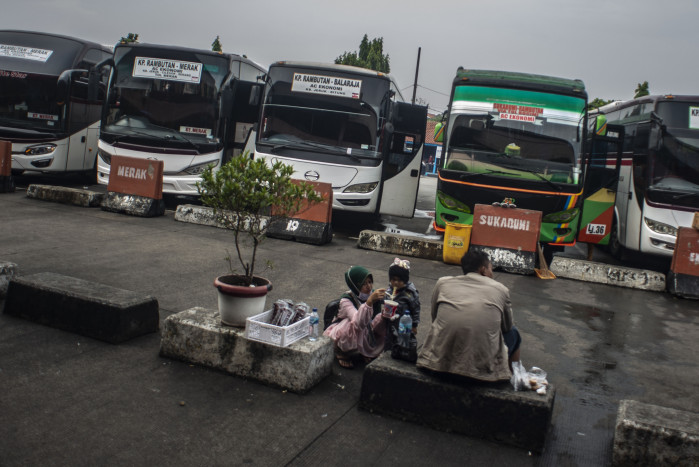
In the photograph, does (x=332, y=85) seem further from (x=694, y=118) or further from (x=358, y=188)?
(x=694, y=118)

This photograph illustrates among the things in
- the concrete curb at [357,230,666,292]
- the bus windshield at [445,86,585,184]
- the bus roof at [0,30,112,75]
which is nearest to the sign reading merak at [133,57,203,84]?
the bus roof at [0,30,112,75]

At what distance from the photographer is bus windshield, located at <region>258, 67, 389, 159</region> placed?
479 inches

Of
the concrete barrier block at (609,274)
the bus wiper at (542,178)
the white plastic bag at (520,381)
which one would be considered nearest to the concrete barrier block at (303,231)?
the bus wiper at (542,178)

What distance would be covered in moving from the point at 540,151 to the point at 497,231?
68.6 inches

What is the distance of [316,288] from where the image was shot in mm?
7770

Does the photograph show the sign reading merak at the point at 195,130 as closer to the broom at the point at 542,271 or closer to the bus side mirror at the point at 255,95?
the bus side mirror at the point at 255,95

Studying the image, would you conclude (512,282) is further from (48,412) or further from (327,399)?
(48,412)

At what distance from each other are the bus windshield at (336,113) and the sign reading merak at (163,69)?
2484 millimetres

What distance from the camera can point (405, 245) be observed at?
35.1 ft

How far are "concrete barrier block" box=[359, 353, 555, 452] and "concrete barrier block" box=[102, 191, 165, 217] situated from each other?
8665 millimetres

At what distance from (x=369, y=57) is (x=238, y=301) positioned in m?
43.6

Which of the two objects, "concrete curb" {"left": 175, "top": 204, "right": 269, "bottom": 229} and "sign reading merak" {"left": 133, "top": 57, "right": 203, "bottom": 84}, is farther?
"sign reading merak" {"left": 133, "top": 57, "right": 203, "bottom": 84}

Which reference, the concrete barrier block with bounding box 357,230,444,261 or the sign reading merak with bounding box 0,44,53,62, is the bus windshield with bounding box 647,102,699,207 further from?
the sign reading merak with bounding box 0,44,53,62

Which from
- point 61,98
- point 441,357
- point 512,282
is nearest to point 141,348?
point 441,357
